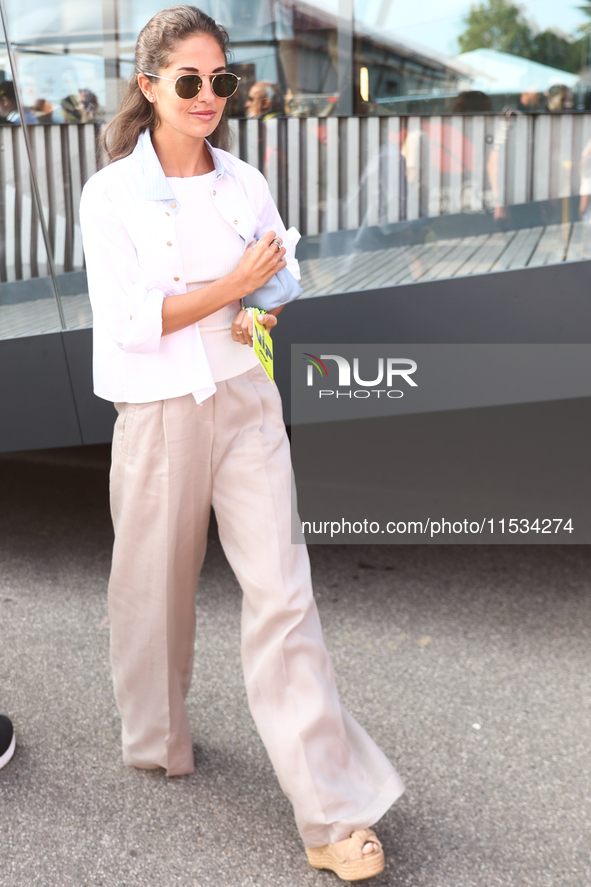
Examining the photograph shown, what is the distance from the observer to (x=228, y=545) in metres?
2.25

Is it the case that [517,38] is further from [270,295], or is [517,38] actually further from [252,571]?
[252,571]

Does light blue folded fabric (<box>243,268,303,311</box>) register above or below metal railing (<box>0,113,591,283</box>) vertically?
below

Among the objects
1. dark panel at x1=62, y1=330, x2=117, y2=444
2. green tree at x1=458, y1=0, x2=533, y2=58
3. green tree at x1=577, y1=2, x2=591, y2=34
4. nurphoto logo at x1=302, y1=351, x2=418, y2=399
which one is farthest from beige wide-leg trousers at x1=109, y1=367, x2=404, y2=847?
green tree at x1=577, y1=2, x2=591, y2=34

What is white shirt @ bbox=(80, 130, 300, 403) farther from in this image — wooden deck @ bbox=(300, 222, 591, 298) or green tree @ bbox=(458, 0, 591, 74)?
green tree @ bbox=(458, 0, 591, 74)

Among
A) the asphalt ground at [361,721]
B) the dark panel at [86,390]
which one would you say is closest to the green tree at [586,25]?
the asphalt ground at [361,721]

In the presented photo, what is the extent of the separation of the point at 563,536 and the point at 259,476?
2799mm

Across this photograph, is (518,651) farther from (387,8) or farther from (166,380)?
(387,8)

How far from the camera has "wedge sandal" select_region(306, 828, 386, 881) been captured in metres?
2.07

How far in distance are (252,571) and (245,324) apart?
59cm

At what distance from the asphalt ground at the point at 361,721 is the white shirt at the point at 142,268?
44.5 inches

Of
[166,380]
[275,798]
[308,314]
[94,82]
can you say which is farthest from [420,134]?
[275,798]

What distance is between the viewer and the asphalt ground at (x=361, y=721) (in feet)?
7.34

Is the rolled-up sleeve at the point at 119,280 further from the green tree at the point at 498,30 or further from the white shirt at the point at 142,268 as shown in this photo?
the green tree at the point at 498,30

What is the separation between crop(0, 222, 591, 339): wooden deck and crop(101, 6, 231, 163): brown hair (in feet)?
5.92
